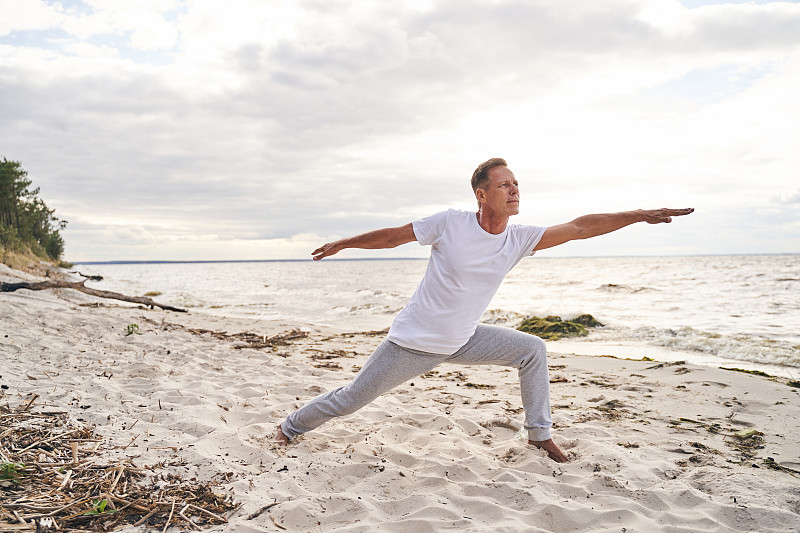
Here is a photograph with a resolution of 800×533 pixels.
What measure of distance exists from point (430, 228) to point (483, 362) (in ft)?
3.72

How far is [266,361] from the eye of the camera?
22.7 ft

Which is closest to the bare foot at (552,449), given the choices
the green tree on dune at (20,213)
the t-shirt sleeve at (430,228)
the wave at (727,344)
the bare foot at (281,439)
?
the t-shirt sleeve at (430,228)

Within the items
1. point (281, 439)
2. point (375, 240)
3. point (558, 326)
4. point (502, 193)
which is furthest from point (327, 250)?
point (558, 326)

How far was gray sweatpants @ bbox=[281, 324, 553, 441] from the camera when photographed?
360 centimetres

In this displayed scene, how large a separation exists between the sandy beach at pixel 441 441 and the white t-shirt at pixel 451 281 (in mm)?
944

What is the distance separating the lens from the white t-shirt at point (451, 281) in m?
3.46

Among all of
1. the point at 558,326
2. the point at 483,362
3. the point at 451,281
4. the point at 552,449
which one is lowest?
the point at 558,326

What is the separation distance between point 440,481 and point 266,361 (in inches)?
167

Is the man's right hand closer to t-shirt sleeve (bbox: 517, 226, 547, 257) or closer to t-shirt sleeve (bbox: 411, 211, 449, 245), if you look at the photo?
t-shirt sleeve (bbox: 411, 211, 449, 245)

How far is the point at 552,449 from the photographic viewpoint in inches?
143

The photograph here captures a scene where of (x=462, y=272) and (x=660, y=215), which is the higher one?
(x=660, y=215)

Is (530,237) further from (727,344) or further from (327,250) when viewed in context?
(727,344)

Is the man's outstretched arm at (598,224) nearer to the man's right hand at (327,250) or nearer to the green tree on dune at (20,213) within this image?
the man's right hand at (327,250)

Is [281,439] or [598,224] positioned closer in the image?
[598,224]
